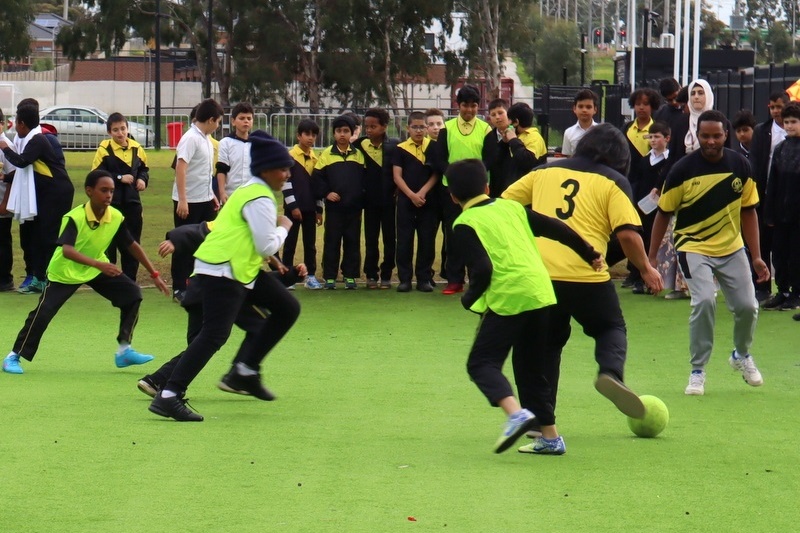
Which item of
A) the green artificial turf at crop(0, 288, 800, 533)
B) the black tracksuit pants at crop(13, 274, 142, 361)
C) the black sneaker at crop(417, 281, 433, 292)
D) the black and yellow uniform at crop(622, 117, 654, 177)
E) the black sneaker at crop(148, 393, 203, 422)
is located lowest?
the green artificial turf at crop(0, 288, 800, 533)

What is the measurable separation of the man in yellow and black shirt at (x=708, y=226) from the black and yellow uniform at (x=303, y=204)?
6.11 meters

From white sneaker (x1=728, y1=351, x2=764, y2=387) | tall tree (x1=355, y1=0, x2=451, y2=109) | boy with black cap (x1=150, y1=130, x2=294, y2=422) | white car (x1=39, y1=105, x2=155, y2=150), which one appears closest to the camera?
boy with black cap (x1=150, y1=130, x2=294, y2=422)

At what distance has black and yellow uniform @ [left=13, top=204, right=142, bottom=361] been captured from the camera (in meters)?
9.55

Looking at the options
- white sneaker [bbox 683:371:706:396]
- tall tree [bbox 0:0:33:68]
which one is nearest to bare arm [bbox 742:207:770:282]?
white sneaker [bbox 683:371:706:396]

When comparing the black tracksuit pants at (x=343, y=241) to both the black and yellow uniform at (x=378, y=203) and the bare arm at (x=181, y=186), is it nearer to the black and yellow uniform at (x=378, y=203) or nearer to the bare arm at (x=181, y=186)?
the black and yellow uniform at (x=378, y=203)

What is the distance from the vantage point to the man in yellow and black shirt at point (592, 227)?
7.16 m

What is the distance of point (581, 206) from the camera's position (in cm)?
719

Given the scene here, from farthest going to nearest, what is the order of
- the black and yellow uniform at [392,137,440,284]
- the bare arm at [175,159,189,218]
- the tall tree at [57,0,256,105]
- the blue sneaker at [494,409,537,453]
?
the tall tree at [57,0,256,105] < the black and yellow uniform at [392,137,440,284] < the bare arm at [175,159,189,218] < the blue sneaker at [494,409,537,453]

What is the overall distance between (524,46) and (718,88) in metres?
29.8

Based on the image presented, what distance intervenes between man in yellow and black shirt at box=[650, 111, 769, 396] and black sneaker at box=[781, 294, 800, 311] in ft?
14.2

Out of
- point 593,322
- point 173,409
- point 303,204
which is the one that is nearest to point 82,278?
point 173,409

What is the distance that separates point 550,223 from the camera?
7.04m

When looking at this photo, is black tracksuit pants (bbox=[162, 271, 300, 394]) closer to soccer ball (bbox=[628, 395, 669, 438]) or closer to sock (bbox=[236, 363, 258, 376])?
sock (bbox=[236, 363, 258, 376])

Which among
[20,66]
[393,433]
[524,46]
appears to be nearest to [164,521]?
A: [393,433]
